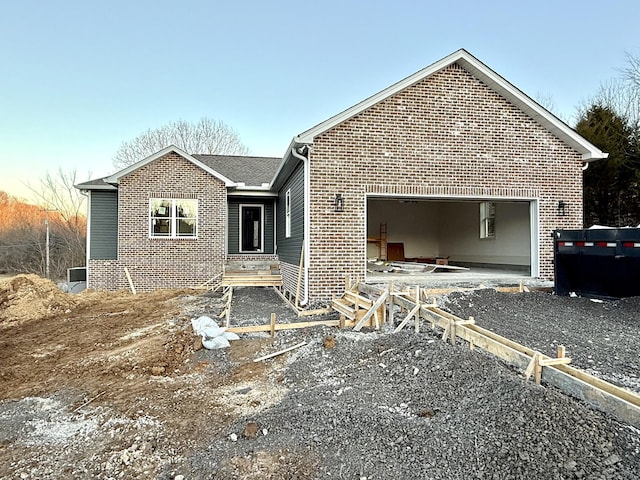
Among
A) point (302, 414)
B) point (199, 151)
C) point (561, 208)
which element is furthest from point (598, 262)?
point (199, 151)

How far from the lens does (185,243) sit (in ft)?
47.9

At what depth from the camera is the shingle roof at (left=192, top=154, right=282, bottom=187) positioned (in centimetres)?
1716

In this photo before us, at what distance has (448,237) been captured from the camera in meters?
17.4

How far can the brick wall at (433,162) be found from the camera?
9.18 m

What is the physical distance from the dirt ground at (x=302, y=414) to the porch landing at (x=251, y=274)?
5.16 meters

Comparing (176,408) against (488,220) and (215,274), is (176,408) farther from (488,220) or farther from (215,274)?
(488,220)

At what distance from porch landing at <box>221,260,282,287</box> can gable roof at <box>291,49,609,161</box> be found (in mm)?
5180

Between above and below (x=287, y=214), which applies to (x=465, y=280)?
below

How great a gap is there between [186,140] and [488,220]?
30349mm

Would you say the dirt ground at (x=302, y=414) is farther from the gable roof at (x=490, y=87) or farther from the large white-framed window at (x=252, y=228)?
the large white-framed window at (x=252, y=228)

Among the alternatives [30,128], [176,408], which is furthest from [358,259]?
[30,128]

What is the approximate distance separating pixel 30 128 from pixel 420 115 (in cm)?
1990

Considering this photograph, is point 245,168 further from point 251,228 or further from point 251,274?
point 251,274

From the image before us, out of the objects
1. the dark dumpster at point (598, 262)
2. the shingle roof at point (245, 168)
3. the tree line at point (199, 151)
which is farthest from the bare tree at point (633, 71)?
the shingle roof at point (245, 168)
